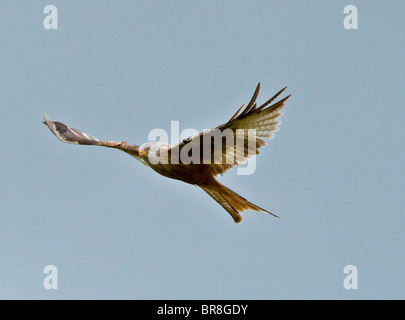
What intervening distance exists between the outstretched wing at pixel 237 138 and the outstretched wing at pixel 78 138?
4.28 feet

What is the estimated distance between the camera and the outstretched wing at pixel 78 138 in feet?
36.3

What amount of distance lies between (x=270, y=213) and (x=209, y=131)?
1.88 meters

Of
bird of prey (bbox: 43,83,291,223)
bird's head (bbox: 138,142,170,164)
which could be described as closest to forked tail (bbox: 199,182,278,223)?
bird of prey (bbox: 43,83,291,223)

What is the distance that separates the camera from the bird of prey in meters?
9.43

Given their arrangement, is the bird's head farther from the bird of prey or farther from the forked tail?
the forked tail

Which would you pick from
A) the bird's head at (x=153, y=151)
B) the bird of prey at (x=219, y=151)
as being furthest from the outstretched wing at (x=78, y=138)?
the bird's head at (x=153, y=151)

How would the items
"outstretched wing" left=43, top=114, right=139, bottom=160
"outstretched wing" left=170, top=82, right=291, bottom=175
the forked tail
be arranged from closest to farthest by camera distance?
1. "outstretched wing" left=170, top=82, right=291, bottom=175
2. the forked tail
3. "outstretched wing" left=43, top=114, right=139, bottom=160

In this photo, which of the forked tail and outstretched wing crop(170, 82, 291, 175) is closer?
outstretched wing crop(170, 82, 291, 175)

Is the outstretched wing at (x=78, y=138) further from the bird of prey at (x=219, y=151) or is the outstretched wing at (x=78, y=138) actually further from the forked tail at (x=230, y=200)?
the forked tail at (x=230, y=200)

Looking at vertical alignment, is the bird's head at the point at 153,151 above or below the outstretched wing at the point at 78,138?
below

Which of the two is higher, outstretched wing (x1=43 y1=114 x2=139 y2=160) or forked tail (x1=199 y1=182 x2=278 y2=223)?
outstretched wing (x1=43 y1=114 x2=139 y2=160)

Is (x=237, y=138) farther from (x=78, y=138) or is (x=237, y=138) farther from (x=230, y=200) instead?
(x=78, y=138)

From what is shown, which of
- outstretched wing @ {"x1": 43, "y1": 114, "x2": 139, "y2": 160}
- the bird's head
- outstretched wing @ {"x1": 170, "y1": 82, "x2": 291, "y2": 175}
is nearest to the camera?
outstretched wing @ {"x1": 170, "y1": 82, "x2": 291, "y2": 175}

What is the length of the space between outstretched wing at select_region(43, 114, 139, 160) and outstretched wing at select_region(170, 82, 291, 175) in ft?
4.28
